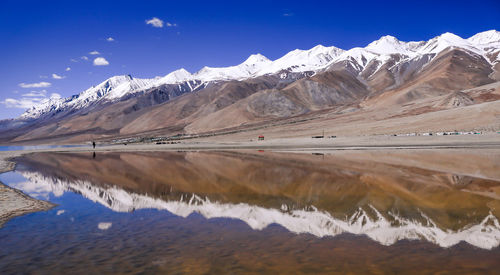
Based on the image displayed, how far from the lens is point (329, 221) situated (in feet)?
42.7

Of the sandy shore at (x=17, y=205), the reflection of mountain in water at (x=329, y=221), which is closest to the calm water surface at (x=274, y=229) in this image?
the reflection of mountain in water at (x=329, y=221)

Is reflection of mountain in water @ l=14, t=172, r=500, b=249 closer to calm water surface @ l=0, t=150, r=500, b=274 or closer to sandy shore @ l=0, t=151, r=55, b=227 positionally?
calm water surface @ l=0, t=150, r=500, b=274

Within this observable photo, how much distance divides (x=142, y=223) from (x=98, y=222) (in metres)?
2.11

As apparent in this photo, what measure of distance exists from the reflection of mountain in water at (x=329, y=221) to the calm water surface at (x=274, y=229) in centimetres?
4

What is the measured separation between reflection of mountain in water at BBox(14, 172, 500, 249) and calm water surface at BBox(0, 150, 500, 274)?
0.04 meters

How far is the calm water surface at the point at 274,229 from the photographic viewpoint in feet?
30.2

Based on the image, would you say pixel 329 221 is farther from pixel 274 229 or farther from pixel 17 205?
pixel 17 205

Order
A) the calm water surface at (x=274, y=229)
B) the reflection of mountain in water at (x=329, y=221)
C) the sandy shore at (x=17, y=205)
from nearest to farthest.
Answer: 1. the calm water surface at (x=274, y=229)
2. the reflection of mountain in water at (x=329, y=221)
3. the sandy shore at (x=17, y=205)

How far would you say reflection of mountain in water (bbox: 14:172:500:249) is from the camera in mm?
10651

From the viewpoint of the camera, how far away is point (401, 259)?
905cm

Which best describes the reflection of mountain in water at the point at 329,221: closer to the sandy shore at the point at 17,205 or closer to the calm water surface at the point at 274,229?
the calm water surface at the point at 274,229

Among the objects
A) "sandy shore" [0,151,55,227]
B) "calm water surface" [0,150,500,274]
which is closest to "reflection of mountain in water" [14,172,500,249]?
"calm water surface" [0,150,500,274]

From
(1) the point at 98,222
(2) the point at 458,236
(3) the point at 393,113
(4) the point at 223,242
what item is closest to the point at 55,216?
(1) the point at 98,222

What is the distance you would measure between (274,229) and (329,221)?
2289 millimetres
